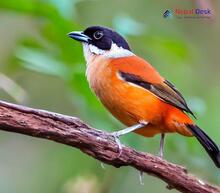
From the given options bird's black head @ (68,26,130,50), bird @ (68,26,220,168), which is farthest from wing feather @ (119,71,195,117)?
bird's black head @ (68,26,130,50)

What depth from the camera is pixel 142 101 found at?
179 inches

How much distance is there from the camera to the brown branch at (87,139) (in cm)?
358

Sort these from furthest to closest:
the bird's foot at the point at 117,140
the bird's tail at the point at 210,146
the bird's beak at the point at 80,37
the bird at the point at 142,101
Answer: the bird's beak at the point at 80,37 → the bird at the point at 142,101 → the bird's tail at the point at 210,146 → the bird's foot at the point at 117,140

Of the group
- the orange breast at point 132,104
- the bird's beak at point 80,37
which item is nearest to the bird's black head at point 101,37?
the bird's beak at point 80,37

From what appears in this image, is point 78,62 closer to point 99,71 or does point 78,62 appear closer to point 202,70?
point 99,71

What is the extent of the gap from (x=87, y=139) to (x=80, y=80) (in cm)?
59

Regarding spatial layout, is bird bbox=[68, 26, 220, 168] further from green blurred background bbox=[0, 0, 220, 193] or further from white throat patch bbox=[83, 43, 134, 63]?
white throat patch bbox=[83, 43, 134, 63]

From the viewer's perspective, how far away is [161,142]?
4.70 meters

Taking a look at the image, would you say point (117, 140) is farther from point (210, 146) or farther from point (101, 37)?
point (101, 37)

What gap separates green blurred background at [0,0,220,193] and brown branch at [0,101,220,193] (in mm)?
272

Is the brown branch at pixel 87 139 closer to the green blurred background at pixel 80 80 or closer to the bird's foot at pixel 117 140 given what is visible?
the bird's foot at pixel 117 140

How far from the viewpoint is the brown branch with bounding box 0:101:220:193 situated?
3.58 metres

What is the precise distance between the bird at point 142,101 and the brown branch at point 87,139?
1.01 ft

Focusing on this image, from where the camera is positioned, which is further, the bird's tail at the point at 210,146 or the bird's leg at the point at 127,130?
the bird's tail at the point at 210,146
